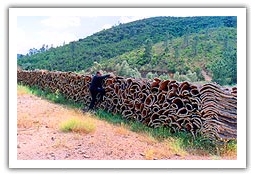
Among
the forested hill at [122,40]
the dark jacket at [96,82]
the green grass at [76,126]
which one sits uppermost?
the forested hill at [122,40]

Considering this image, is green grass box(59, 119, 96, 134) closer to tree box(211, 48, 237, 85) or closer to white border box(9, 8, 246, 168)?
white border box(9, 8, 246, 168)

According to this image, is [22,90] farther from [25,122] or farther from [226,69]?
[226,69]

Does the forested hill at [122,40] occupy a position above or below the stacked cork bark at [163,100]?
above

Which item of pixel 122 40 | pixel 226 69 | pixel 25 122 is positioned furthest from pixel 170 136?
pixel 25 122

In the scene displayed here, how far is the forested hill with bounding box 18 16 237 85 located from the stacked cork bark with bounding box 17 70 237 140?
19cm

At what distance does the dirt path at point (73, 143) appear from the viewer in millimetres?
4219

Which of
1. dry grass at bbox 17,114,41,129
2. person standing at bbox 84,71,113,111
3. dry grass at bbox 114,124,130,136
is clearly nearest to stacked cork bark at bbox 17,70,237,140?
person standing at bbox 84,71,113,111

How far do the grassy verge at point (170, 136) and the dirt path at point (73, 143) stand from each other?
5cm
